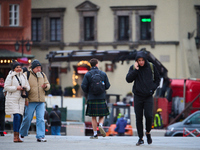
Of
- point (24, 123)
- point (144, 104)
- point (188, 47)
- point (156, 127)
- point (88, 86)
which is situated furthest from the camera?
point (188, 47)

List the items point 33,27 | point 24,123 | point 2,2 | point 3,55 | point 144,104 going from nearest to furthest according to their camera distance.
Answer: point 144,104
point 24,123
point 3,55
point 2,2
point 33,27

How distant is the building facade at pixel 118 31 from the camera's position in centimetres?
4362

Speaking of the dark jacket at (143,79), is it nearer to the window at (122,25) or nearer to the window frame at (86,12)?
the window at (122,25)

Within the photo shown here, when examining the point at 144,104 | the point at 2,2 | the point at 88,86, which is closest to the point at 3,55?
the point at 2,2

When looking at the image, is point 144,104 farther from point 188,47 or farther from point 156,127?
point 188,47

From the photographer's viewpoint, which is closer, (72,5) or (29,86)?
(29,86)

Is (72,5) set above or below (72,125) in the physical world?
above

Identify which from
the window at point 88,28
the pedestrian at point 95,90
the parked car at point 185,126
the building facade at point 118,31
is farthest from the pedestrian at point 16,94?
the window at point 88,28

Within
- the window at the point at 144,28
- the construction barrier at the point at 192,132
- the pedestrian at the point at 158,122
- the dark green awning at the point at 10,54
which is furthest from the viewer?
the window at the point at 144,28

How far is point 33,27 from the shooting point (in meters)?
46.2

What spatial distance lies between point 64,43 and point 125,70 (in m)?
5.67

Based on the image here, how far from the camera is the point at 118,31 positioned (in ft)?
148

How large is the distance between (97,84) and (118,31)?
32.5 metres

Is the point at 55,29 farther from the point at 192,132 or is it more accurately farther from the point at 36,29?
the point at 192,132
